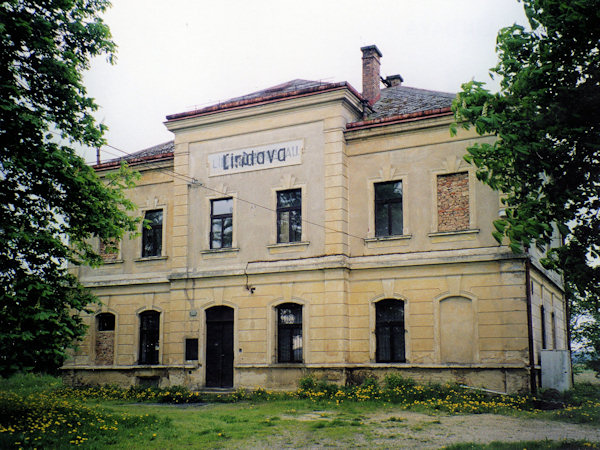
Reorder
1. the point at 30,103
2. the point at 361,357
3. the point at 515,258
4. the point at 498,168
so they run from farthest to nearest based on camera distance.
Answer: the point at 361,357
the point at 515,258
the point at 30,103
the point at 498,168

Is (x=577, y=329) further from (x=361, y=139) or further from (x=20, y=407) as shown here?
(x=20, y=407)

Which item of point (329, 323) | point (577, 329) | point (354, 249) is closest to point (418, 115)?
point (354, 249)

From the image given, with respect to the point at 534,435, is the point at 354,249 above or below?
above

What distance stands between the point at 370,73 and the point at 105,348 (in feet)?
45.9

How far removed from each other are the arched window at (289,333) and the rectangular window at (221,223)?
10.2ft

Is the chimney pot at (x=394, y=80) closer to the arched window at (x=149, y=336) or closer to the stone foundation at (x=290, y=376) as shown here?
the stone foundation at (x=290, y=376)

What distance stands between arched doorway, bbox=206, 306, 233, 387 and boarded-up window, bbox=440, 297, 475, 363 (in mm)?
6933

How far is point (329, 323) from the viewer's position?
1880 centimetres

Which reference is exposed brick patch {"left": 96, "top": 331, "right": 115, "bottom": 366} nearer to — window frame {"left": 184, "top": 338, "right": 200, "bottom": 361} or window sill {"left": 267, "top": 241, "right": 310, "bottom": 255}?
window frame {"left": 184, "top": 338, "right": 200, "bottom": 361}

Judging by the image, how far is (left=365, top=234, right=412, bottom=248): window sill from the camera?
18688mm

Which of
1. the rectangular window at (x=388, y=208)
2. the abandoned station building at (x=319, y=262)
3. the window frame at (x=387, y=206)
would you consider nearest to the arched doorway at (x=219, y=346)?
the abandoned station building at (x=319, y=262)

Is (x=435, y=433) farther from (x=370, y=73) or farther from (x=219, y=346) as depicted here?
(x=370, y=73)

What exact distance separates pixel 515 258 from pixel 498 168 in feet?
23.0

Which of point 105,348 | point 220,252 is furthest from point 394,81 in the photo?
point 105,348
